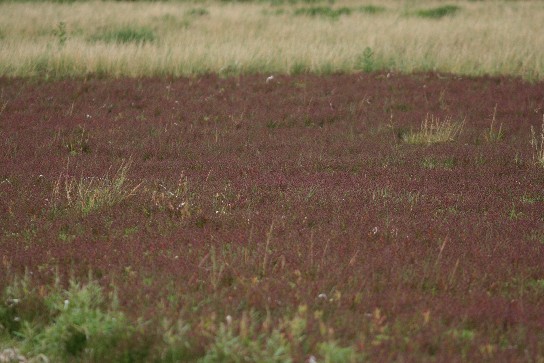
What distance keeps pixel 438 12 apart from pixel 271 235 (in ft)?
80.7

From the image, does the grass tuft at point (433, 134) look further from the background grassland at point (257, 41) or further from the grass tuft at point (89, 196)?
the background grassland at point (257, 41)

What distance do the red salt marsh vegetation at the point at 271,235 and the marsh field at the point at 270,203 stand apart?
0.02 m

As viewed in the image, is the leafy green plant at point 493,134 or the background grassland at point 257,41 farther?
the background grassland at point 257,41

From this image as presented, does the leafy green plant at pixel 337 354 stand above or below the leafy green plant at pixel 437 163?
above

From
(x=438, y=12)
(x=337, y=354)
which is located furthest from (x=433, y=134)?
(x=438, y=12)

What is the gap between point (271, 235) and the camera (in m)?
6.52

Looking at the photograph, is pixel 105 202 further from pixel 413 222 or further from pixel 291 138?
pixel 291 138

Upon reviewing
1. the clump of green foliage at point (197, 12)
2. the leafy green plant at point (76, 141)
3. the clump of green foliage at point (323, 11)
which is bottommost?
the leafy green plant at point (76, 141)

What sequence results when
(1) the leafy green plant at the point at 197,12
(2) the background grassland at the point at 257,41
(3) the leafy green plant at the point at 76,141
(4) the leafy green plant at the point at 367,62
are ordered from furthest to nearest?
(1) the leafy green plant at the point at 197,12, (4) the leafy green plant at the point at 367,62, (2) the background grassland at the point at 257,41, (3) the leafy green plant at the point at 76,141

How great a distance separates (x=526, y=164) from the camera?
962 cm

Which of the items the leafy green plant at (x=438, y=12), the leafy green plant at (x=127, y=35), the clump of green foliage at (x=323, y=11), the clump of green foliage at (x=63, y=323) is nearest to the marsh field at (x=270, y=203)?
the clump of green foliage at (x=63, y=323)

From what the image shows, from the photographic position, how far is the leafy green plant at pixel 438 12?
91.0 feet

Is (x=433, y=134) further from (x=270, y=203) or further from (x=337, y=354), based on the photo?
(x=337, y=354)

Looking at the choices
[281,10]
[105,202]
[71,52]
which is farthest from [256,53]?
[281,10]
